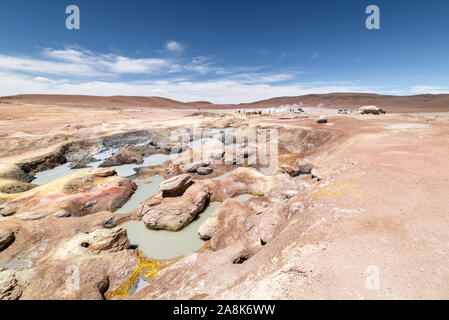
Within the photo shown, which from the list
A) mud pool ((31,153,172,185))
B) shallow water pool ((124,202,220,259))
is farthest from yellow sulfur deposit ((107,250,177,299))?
mud pool ((31,153,172,185))

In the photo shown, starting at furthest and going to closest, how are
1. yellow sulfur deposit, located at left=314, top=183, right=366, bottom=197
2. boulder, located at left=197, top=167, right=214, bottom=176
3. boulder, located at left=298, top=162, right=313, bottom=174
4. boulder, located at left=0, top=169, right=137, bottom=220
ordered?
1. boulder, located at left=197, top=167, right=214, bottom=176
2. boulder, located at left=298, top=162, right=313, bottom=174
3. boulder, located at left=0, top=169, right=137, bottom=220
4. yellow sulfur deposit, located at left=314, top=183, right=366, bottom=197

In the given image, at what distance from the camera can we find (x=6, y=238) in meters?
8.72

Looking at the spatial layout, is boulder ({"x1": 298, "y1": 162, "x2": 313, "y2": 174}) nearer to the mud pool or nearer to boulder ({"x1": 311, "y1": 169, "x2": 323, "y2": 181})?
boulder ({"x1": 311, "y1": 169, "x2": 323, "y2": 181})

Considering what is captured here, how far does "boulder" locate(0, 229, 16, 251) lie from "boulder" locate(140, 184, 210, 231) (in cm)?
562

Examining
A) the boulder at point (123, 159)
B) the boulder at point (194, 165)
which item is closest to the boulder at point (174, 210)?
the boulder at point (194, 165)

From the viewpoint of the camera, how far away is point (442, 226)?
489cm

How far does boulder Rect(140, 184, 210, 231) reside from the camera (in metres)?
10.8

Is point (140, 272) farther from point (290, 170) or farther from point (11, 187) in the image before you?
point (11, 187)

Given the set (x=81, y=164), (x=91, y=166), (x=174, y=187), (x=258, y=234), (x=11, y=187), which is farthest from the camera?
(x=91, y=166)

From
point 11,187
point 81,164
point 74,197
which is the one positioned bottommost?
point 74,197

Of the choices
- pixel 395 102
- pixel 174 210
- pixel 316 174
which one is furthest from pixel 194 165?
pixel 395 102

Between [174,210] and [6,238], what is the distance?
7452mm

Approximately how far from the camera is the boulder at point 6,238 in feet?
28.1
